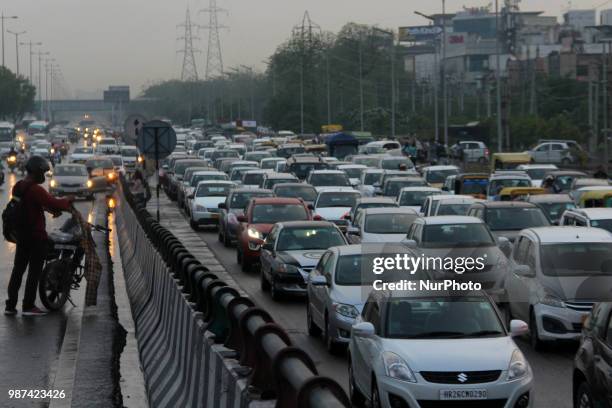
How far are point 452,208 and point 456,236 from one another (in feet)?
26.0

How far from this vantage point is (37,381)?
12.6 meters

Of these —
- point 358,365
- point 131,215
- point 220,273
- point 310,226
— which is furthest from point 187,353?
point 131,215

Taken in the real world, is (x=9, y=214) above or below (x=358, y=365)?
above

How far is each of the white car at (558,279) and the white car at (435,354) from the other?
3674mm

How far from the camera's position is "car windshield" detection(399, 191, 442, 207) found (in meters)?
35.7

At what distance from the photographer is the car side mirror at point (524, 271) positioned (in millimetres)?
16727

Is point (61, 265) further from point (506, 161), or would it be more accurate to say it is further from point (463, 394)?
point (506, 161)

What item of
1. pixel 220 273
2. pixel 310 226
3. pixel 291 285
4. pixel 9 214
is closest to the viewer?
pixel 9 214

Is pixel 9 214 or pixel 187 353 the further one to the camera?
pixel 9 214

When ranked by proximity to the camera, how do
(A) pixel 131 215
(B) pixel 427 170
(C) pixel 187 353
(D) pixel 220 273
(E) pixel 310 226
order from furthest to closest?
(B) pixel 427 170, (A) pixel 131 215, (D) pixel 220 273, (E) pixel 310 226, (C) pixel 187 353

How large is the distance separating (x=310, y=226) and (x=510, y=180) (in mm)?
16249

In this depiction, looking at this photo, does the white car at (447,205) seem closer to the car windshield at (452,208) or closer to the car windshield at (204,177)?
the car windshield at (452,208)

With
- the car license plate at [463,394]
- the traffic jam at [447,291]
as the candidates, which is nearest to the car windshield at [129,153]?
the traffic jam at [447,291]

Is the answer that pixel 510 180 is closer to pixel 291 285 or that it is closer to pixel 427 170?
pixel 427 170
